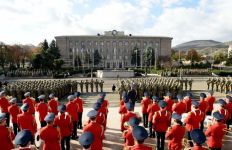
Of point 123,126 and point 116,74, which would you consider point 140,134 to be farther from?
point 116,74

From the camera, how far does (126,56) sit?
107 m

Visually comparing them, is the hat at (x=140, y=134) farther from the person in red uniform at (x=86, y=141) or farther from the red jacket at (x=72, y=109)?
the red jacket at (x=72, y=109)

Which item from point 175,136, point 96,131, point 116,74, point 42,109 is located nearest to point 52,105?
point 42,109

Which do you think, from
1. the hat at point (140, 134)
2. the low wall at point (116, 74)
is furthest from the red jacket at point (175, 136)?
the low wall at point (116, 74)

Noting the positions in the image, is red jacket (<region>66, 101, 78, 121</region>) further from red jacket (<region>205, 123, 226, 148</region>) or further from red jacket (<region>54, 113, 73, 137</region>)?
red jacket (<region>205, 123, 226, 148</region>)

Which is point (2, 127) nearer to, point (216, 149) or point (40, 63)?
point (216, 149)

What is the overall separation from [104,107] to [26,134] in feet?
19.8

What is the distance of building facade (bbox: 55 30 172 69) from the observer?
103 metres

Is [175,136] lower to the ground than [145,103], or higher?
lower

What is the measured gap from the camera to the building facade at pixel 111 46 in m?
103

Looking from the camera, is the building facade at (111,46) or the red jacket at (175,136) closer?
the red jacket at (175,136)

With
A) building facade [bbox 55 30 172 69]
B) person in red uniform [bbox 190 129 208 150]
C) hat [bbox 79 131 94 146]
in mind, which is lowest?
person in red uniform [bbox 190 129 208 150]

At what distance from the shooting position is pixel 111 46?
105 meters

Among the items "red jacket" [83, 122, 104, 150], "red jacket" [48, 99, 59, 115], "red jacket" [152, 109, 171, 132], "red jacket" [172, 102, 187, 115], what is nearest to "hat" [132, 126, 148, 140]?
"red jacket" [83, 122, 104, 150]
